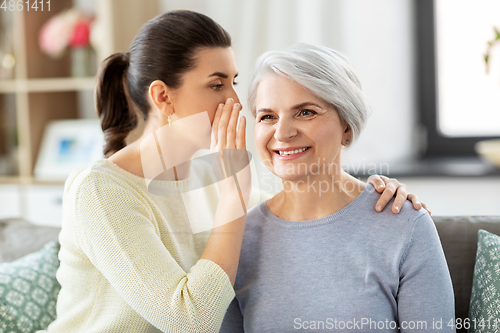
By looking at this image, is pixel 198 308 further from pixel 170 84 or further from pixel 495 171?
pixel 495 171

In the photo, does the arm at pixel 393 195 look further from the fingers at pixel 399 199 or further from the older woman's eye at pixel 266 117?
the older woman's eye at pixel 266 117

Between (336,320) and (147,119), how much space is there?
0.82m

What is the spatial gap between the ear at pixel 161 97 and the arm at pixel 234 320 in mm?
575

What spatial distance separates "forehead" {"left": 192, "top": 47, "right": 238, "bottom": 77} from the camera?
1427 mm

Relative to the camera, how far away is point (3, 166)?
3.27 m

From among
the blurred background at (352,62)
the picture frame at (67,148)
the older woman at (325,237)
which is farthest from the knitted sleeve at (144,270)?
the picture frame at (67,148)

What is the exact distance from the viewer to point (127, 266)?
1.20 meters

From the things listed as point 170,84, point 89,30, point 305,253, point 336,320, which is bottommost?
point 336,320

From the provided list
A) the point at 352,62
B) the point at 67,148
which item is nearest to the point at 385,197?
the point at 352,62

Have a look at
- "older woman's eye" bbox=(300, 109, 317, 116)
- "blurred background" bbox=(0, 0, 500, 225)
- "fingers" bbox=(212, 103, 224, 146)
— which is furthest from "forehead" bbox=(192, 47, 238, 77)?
"blurred background" bbox=(0, 0, 500, 225)

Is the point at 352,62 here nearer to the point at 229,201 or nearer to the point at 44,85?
the point at 229,201

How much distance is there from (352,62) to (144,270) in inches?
72.3

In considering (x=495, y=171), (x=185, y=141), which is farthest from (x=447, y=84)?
(x=185, y=141)

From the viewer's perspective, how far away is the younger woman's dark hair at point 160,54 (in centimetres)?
142
